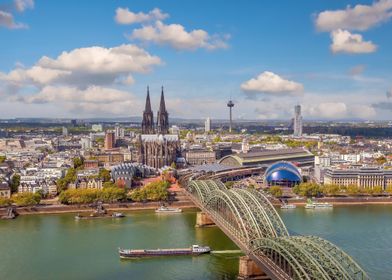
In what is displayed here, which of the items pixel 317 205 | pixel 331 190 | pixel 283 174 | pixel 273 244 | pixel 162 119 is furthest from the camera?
pixel 162 119

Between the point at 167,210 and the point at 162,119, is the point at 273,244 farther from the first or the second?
the point at 162,119

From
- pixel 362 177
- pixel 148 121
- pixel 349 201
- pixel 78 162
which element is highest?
pixel 148 121

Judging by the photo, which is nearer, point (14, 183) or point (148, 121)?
point (14, 183)

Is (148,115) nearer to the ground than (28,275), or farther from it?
farther from it

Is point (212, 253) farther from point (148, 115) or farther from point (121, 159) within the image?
point (121, 159)

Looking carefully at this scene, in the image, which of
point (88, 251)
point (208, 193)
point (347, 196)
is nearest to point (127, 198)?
point (208, 193)

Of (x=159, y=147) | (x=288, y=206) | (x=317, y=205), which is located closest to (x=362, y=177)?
(x=317, y=205)

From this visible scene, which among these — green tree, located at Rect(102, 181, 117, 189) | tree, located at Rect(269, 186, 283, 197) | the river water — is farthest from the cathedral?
the river water
